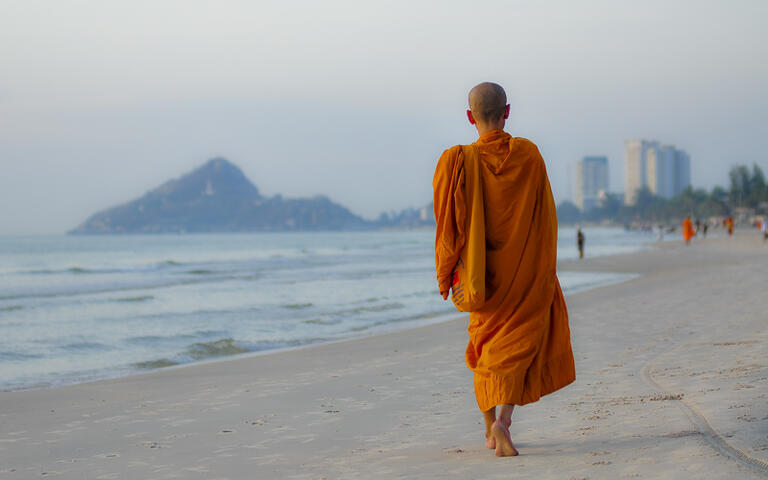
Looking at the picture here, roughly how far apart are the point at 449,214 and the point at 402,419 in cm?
192

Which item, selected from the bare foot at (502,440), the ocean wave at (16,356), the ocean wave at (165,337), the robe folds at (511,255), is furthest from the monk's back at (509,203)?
the ocean wave at (165,337)

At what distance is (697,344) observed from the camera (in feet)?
23.5

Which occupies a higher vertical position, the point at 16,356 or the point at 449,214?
the point at 449,214

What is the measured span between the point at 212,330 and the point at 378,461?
8845 mm

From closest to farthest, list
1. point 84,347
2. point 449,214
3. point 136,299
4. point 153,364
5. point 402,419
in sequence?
1. point 449,214
2. point 402,419
3. point 153,364
4. point 84,347
5. point 136,299

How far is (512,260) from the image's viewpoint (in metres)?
3.44

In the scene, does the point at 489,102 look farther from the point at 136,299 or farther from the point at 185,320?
the point at 136,299

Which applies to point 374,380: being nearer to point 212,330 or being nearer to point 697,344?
point 697,344

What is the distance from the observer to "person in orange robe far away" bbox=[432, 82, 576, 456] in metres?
3.42

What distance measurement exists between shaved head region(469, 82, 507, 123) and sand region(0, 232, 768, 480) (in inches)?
64.5

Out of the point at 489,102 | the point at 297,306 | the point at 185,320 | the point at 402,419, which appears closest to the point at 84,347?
the point at 185,320

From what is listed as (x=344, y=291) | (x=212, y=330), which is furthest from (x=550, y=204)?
(x=344, y=291)

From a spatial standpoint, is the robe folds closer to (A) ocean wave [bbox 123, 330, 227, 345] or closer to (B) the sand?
(B) the sand

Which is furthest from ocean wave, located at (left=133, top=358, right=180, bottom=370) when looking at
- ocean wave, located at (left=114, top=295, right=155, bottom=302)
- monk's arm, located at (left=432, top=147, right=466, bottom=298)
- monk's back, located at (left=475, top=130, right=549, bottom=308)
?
ocean wave, located at (left=114, top=295, right=155, bottom=302)
